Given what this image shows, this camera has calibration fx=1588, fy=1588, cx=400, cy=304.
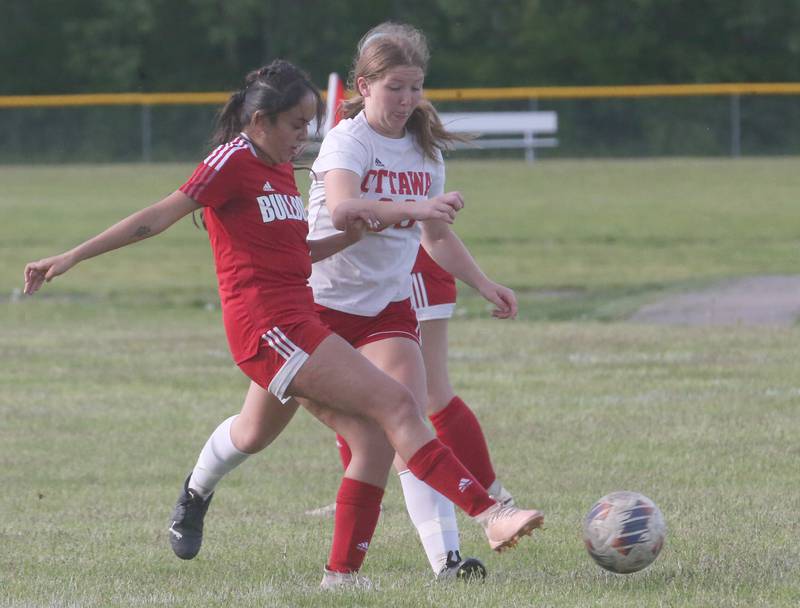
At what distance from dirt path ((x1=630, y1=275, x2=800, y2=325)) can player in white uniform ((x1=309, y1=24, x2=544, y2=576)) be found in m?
7.54

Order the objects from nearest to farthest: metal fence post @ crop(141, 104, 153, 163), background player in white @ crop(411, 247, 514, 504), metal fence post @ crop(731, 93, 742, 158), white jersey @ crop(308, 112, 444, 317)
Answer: white jersey @ crop(308, 112, 444, 317) → background player in white @ crop(411, 247, 514, 504) → metal fence post @ crop(731, 93, 742, 158) → metal fence post @ crop(141, 104, 153, 163)

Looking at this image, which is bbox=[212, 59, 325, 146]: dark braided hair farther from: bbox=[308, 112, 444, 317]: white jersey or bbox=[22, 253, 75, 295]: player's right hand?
bbox=[22, 253, 75, 295]: player's right hand

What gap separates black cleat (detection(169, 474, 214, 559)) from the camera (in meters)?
5.30

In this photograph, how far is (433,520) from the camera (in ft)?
16.1

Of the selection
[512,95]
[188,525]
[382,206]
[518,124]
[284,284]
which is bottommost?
[518,124]

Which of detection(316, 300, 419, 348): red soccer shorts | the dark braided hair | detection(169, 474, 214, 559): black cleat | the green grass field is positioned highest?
the dark braided hair

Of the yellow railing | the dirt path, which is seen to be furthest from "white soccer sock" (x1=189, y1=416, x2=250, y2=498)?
the yellow railing

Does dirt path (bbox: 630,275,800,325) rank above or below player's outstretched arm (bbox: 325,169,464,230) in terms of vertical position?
below

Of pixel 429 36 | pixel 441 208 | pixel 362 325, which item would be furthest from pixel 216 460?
pixel 429 36

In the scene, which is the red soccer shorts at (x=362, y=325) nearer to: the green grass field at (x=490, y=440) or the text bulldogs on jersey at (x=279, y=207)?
the text bulldogs on jersey at (x=279, y=207)

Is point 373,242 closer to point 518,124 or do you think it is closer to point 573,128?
point 518,124

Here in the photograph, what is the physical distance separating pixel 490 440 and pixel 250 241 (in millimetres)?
3297

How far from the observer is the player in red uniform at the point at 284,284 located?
179 inches

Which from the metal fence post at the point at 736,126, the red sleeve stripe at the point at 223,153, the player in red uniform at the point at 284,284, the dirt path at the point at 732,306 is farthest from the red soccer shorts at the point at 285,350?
the metal fence post at the point at 736,126
